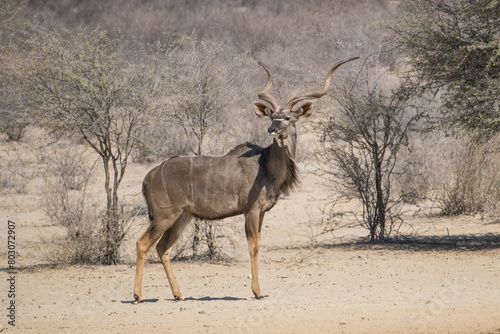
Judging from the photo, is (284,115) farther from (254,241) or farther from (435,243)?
(435,243)

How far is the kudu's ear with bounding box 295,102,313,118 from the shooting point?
26.5ft

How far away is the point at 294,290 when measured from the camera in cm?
838

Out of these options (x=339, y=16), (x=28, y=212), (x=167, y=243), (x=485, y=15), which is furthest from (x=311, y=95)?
(x=339, y=16)

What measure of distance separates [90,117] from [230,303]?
4.17m

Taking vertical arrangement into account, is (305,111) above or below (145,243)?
above

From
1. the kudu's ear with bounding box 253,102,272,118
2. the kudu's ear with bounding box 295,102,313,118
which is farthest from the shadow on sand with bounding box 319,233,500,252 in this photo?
the kudu's ear with bounding box 253,102,272,118

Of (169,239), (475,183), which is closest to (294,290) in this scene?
(169,239)

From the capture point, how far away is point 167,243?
827cm

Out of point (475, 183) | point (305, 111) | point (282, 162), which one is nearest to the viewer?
point (282, 162)

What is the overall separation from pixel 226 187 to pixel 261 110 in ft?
3.71

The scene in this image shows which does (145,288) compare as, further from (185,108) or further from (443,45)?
(443,45)

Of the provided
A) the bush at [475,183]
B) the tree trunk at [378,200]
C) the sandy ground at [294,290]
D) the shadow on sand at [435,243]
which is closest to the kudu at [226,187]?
the sandy ground at [294,290]

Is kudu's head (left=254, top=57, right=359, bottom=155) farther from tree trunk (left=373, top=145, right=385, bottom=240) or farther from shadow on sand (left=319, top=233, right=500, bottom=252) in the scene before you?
shadow on sand (left=319, top=233, right=500, bottom=252)

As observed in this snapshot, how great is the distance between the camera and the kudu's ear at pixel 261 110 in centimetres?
816
